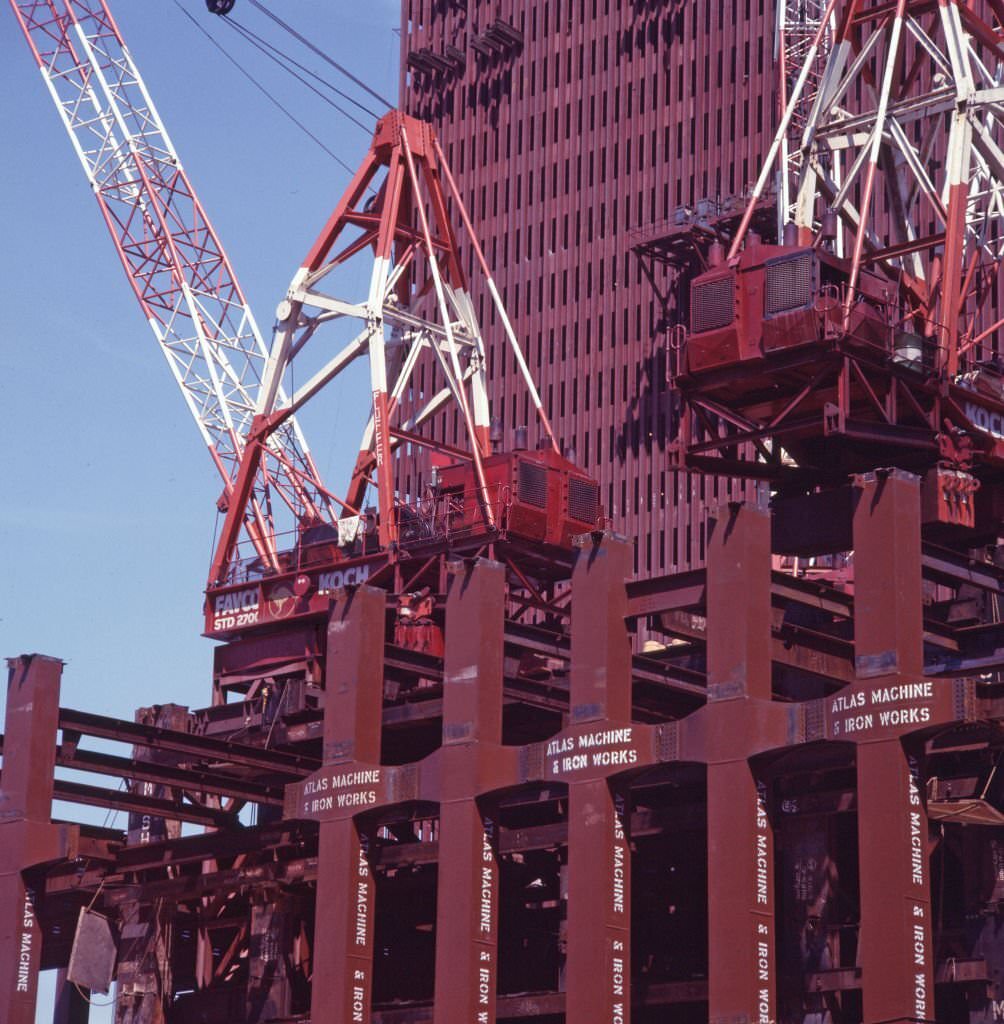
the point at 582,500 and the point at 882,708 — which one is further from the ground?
the point at 582,500

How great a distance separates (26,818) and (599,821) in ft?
52.2

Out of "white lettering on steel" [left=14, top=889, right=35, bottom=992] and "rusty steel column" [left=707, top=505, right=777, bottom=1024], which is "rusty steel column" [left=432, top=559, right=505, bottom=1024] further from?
"white lettering on steel" [left=14, top=889, right=35, bottom=992]

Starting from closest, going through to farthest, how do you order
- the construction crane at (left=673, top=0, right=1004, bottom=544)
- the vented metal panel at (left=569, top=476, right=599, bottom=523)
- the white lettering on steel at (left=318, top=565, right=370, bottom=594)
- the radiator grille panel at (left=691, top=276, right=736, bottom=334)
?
1. the construction crane at (left=673, top=0, right=1004, bottom=544)
2. the radiator grille panel at (left=691, top=276, right=736, bottom=334)
3. the white lettering on steel at (left=318, top=565, right=370, bottom=594)
4. the vented metal panel at (left=569, top=476, right=599, bottom=523)

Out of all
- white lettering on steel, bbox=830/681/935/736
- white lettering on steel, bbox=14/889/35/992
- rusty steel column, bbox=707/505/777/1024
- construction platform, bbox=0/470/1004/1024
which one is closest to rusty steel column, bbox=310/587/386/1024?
construction platform, bbox=0/470/1004/1024

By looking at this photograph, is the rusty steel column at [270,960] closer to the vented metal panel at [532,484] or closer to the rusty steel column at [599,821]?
the rusty steel column at [599,821]

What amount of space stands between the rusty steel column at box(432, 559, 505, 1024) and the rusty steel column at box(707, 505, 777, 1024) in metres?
5.94

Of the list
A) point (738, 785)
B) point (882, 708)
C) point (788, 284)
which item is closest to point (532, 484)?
point (788, 284)

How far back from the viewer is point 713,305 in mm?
63500

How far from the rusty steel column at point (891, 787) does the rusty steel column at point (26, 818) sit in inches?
858

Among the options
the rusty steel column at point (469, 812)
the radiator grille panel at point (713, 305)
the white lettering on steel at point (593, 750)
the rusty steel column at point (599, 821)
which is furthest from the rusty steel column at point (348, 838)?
the radiator grille panel at point (713, 305)

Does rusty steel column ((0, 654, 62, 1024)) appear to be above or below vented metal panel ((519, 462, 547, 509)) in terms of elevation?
below

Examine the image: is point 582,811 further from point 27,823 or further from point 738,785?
point 27,823

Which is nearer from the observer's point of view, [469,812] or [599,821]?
[599,821]

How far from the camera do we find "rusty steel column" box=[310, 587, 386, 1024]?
60.4 metres
